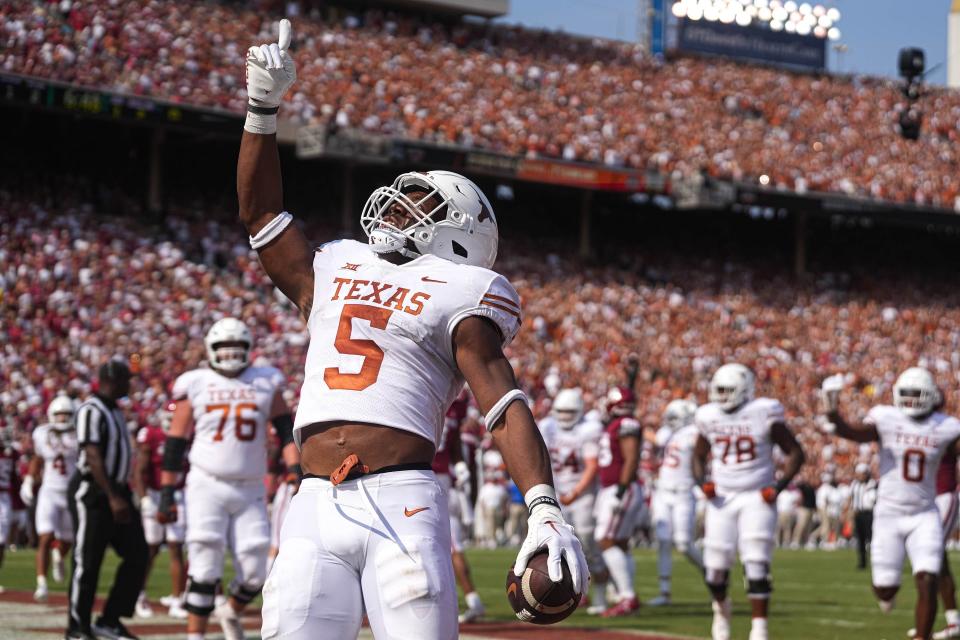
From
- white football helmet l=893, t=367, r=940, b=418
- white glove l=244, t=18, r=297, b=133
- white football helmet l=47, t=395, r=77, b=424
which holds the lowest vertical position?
white football helmet l=47, t=395, r=77, b=424

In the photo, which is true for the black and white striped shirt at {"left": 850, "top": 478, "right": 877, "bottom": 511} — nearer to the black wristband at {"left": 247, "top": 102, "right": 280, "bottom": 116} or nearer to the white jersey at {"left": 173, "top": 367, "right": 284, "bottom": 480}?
the white jersey at {"left": 173, "top": 367, "right": 284, "bottom": 480}

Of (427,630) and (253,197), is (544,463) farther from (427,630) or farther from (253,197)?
(253,197)

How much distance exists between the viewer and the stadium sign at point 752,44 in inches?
1673

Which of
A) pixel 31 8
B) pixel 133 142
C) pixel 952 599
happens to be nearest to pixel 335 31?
pixel 133 142

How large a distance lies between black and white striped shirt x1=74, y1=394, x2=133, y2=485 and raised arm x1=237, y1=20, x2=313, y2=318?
4.93 metres

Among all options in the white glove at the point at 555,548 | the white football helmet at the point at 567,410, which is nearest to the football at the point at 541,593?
the white glove at the point at 555,548

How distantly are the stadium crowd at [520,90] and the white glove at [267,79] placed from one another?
23805mm

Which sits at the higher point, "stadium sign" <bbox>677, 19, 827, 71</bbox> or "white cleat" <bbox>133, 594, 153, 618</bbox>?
"stadium sign" <bbox>677, 19, 827, 71</bbox>

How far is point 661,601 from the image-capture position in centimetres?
1291

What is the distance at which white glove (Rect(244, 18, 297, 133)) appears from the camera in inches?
169

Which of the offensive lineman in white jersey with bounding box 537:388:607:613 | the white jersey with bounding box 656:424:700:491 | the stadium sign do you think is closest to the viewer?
the offensive lineman in white jersey with bounding box 537:388:607:613

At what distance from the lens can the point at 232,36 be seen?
104 ft

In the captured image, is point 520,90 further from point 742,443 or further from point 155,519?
point 742,443

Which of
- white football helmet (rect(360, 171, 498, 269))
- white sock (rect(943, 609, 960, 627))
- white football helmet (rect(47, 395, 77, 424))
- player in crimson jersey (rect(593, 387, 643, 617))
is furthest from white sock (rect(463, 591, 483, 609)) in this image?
white football helmet (rect(360, 171, 498, 269))
